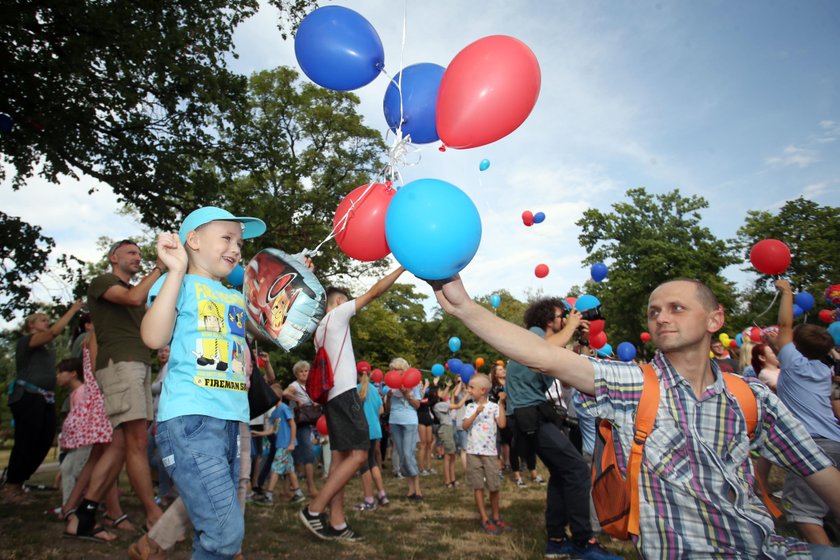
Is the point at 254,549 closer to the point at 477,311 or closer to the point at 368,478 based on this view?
the point at 368,478

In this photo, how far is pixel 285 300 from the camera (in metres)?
2.55

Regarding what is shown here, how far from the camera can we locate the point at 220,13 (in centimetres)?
813

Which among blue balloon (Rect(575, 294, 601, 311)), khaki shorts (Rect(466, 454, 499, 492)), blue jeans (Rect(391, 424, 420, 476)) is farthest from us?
blue jeans (Rect(391, 424, 420, 476))

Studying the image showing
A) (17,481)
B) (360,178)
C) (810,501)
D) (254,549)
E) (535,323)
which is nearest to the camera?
(810,501)

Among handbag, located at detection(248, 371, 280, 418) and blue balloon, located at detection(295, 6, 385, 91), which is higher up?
blue balloon, located at detection(295, 6, 385, 91)

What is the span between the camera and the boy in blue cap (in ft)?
7.64

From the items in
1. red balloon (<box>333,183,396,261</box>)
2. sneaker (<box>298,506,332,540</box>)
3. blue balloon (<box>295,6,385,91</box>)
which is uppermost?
blue balloon (<box>295,6,385,91</box>)

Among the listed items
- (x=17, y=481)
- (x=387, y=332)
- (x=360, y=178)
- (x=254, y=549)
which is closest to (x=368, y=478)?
(x=254, y=549)

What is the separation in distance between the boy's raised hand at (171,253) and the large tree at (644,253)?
32.0 metres

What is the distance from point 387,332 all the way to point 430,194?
29.2 meters

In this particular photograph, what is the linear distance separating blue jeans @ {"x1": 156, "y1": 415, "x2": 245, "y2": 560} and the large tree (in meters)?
31.9

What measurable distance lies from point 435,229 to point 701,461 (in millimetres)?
1344

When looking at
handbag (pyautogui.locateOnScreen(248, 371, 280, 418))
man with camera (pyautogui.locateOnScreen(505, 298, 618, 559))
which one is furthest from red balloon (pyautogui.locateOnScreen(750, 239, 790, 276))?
handbag (pyautogui.locateOnScreen(248, 371, 280, 418))

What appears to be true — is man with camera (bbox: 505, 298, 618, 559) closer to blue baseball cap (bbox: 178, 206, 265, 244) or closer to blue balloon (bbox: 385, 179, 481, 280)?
blue balloon (bbox: 385, 179, 481, 280)
